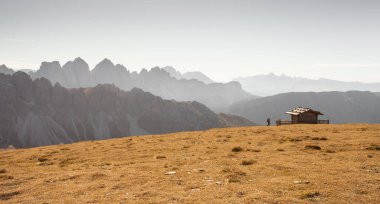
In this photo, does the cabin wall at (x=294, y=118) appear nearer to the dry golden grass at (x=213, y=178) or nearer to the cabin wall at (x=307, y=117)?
the cabin wall at (x=307, y=117)

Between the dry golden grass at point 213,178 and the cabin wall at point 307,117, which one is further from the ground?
the cabin wall at point 307,117

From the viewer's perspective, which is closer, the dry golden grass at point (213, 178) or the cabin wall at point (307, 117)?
the dry golden grass at point (213, 178)

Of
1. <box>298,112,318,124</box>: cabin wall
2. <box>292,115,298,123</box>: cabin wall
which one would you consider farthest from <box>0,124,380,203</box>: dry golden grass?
<box>298,112,318,124</box>: cabin wall

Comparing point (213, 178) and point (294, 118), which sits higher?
point (294, 118)

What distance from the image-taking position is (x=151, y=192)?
12.3m

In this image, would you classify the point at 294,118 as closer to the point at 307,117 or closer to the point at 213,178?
the point at 307,117

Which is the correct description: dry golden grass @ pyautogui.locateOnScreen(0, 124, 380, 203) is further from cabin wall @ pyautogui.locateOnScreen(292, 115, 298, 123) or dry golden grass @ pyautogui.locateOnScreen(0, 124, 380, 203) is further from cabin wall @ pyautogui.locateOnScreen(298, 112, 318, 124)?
cabin wall @ pyautogui.locateOnScreen(298, 112, 318, 124)

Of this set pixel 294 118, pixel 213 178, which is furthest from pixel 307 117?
pixel 213 178

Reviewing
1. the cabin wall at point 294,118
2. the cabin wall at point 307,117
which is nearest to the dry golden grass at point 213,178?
the cabin wall at point 294,118

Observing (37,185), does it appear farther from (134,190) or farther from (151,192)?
(151,192)

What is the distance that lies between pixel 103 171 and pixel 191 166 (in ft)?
17.7

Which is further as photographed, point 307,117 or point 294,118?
point 294,118

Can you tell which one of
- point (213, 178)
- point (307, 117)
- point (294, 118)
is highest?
point (307, 117)

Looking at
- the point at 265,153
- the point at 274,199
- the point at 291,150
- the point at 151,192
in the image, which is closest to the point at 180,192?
the point at 151,192
